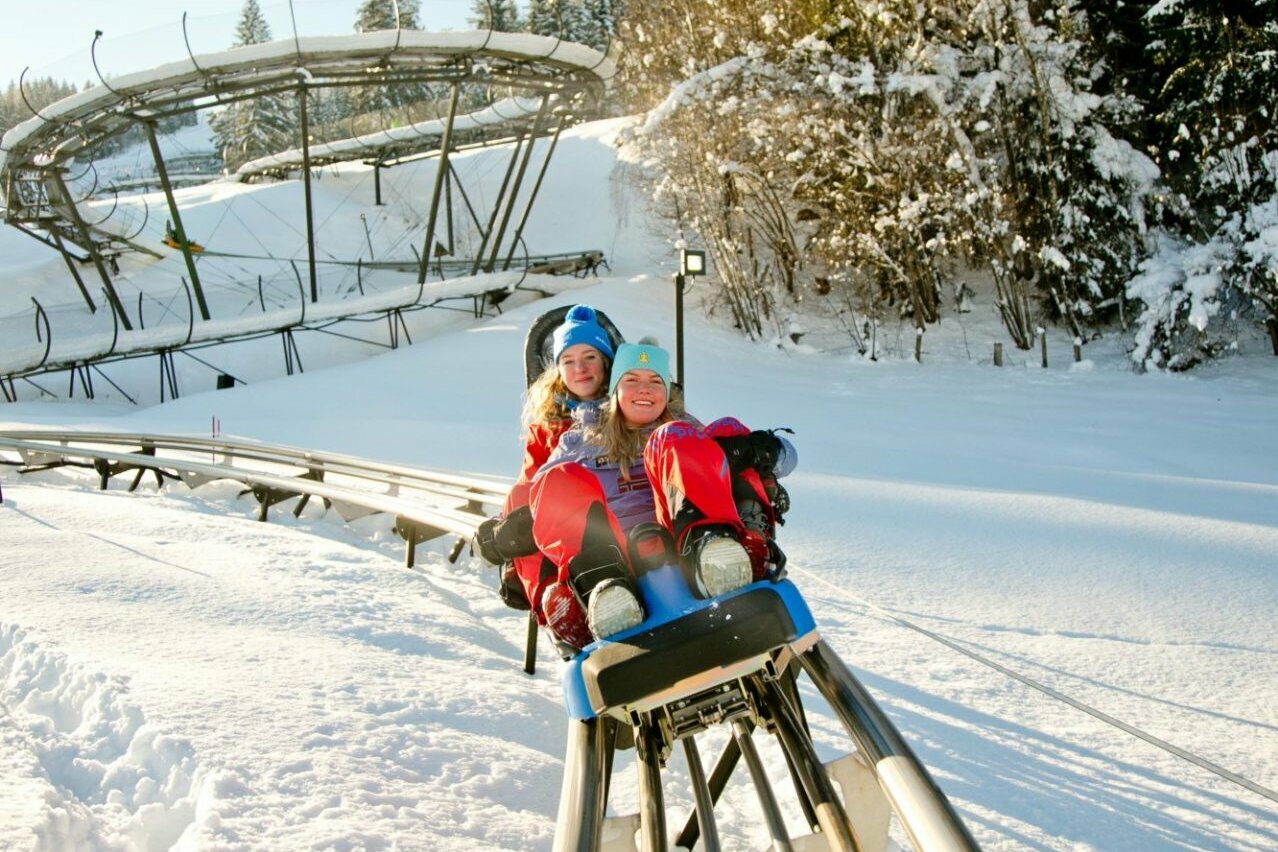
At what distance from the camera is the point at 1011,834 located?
281 cm

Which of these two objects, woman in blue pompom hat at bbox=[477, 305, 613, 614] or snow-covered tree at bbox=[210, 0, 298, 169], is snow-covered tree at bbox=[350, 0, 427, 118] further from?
woman in blue pompom hat at bbox=[477, 305, 613, 614]

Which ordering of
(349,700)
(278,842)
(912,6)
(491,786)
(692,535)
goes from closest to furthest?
(278,842), (692,535), (491,786), (349,700), (912,6)

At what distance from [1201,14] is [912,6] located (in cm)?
454

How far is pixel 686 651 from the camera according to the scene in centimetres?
239

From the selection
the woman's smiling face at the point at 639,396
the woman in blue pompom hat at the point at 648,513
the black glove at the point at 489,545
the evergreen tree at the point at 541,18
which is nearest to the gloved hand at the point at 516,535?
the black glove at the point at 489,545

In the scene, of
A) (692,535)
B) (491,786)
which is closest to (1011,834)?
(692,535)

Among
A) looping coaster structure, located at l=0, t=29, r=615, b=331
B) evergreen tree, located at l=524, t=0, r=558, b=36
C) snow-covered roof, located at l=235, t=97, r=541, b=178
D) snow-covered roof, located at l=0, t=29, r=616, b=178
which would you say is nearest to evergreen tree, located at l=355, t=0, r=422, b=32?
evergreen tree, located at l=524, t=0, r=558, b=36

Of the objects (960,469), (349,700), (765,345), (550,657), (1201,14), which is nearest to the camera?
(349,700)

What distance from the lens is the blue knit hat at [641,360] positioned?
3.38 metres

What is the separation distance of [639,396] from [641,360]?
0.44 feet

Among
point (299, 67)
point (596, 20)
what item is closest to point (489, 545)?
point (299, 67)

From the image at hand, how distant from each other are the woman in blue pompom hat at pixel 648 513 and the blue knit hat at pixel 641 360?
2 cm

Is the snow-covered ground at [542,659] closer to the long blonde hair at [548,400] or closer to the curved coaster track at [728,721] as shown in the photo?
the curved coaster track at [728,721]

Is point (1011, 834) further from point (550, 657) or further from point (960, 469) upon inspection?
point (960, 469)
